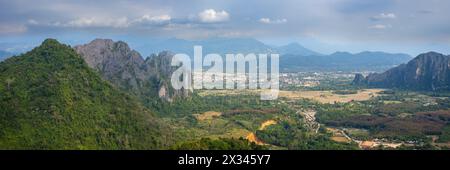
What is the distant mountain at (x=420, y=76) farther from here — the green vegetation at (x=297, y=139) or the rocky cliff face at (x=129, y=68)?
the green vegetation at (x=297, y=139)

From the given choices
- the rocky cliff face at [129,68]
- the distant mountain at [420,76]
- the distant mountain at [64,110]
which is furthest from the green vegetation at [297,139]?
the distant mountain at [420,76]

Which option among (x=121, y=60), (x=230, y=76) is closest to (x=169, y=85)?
(x=121, y=60)

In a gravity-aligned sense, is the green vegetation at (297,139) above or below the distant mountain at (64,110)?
below

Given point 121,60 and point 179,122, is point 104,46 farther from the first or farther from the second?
point 179,122

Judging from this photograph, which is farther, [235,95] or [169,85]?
[235,95]

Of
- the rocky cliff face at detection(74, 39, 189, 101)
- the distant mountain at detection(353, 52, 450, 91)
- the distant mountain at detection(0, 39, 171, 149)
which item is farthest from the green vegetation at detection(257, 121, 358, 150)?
the distant mountain at detection(353, 52, 450, 91)
